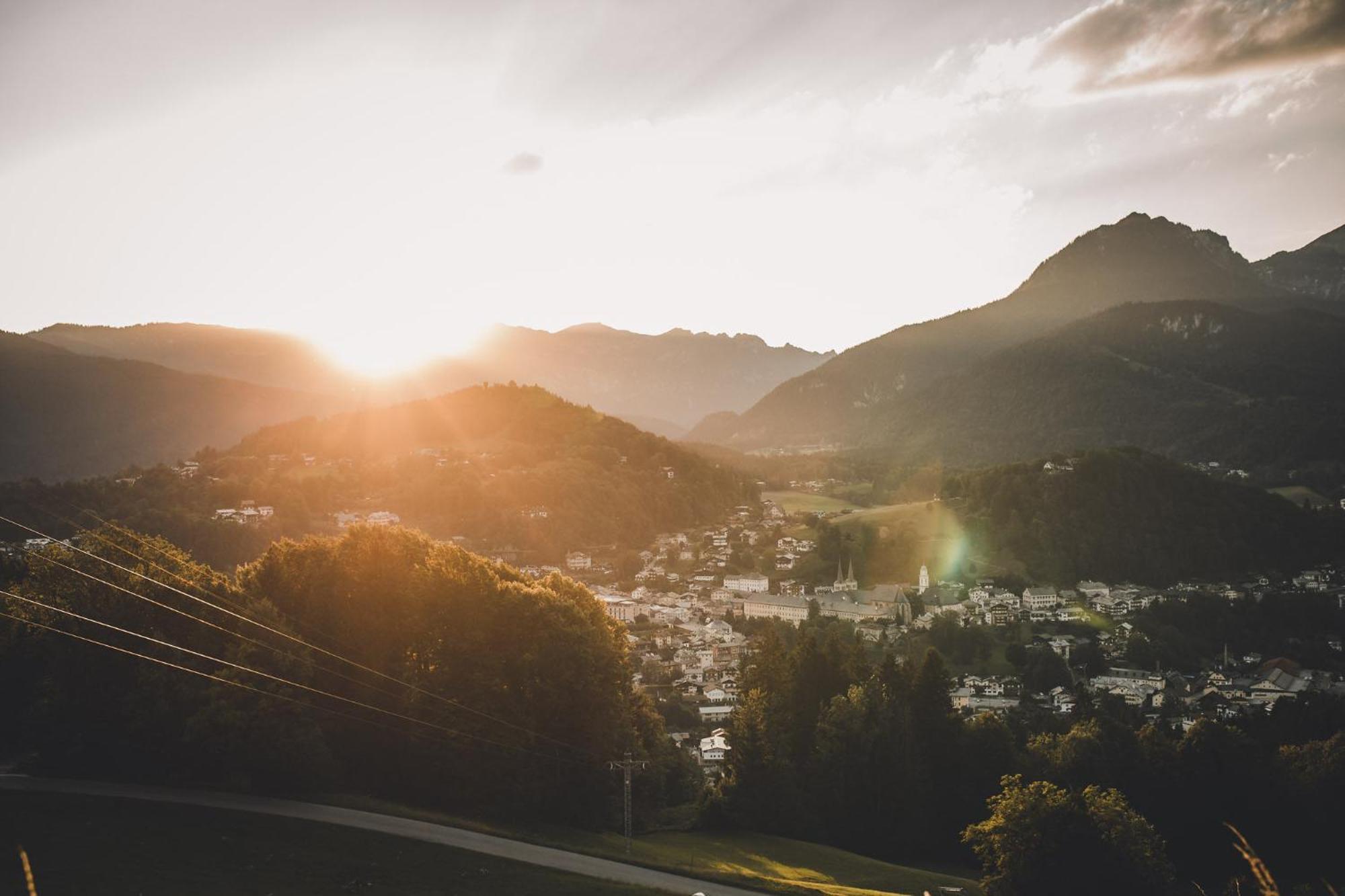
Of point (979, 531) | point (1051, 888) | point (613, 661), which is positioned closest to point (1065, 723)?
point (1051, 888)

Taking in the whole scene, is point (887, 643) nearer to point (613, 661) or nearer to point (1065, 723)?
point (1065, 723)

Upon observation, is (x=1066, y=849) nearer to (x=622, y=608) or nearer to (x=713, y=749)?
(x=713, y=749)

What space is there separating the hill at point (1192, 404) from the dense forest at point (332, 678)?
6084 inches

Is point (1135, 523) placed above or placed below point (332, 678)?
above

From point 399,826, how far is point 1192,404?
188890mm

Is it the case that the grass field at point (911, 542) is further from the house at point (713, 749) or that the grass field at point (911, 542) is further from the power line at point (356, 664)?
the power line at point (356, 664)

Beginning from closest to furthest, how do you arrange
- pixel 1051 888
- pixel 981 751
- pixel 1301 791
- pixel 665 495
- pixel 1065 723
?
pixel 1051 888 → pixel 1301 791 → pixel 981 751 → pixel 1065 723 → pixel 665 495

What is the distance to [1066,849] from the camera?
21.0m

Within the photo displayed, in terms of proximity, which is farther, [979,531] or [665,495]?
[665,495]

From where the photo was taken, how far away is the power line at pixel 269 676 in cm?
1919

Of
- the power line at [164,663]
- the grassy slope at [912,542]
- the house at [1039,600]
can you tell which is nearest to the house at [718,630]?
the grassy slope at [912,542]

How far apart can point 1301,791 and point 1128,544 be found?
75.3 meters

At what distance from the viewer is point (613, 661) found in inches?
1042

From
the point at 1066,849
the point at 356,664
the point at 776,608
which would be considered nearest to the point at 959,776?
the point at 1066,849
